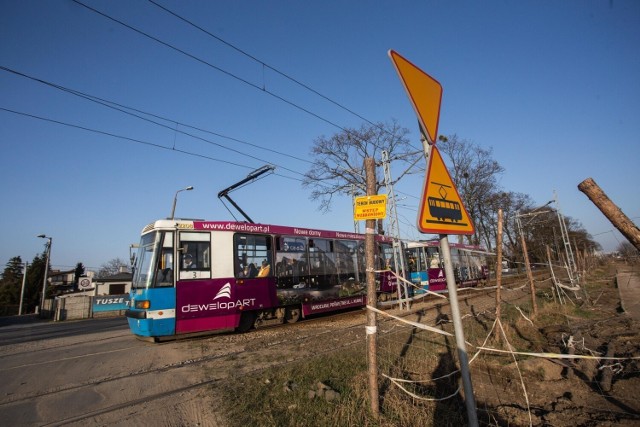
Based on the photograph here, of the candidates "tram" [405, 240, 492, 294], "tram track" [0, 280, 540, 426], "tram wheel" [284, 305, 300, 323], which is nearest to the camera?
"tram track" [0, 280, 540, 426]

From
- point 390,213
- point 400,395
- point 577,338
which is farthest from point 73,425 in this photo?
point 390,213

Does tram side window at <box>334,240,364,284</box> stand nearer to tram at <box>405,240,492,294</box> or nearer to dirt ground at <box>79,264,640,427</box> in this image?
dirt ground at <box>79,264,640,427</box>

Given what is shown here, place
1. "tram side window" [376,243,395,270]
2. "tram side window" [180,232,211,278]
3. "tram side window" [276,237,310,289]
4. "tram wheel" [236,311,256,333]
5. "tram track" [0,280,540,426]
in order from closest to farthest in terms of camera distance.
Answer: "tram track" [0,280,540,426] < "tram side window" [180,232,211,278] < "tram wheel" [236,311,256,333] < "tram side window" [276,237,310,289] < "tram side window" [376,243,395,270]

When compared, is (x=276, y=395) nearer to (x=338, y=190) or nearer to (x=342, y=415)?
(x=342, y=415)

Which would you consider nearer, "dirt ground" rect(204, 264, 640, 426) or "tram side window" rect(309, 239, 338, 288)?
"dirt ground" rect(204, 264, 640, 426)

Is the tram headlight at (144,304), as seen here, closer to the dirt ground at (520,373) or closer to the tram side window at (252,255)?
the dirt ground at (520,373)

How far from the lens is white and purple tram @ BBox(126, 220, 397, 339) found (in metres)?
8.20

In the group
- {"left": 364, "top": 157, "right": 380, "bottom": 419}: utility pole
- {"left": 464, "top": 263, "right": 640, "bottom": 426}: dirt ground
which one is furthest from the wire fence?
{"left": 364, "top": 157, "right": 380, "bottom": 419}: utility pole

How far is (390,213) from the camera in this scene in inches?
544

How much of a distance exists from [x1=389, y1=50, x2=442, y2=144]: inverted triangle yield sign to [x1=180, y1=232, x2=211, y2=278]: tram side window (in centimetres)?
745

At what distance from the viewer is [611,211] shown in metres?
2.74

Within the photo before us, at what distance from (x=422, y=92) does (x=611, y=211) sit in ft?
6.01

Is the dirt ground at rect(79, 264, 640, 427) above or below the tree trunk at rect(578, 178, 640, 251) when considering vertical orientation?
below

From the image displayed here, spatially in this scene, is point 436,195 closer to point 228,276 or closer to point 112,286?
point 228,276
